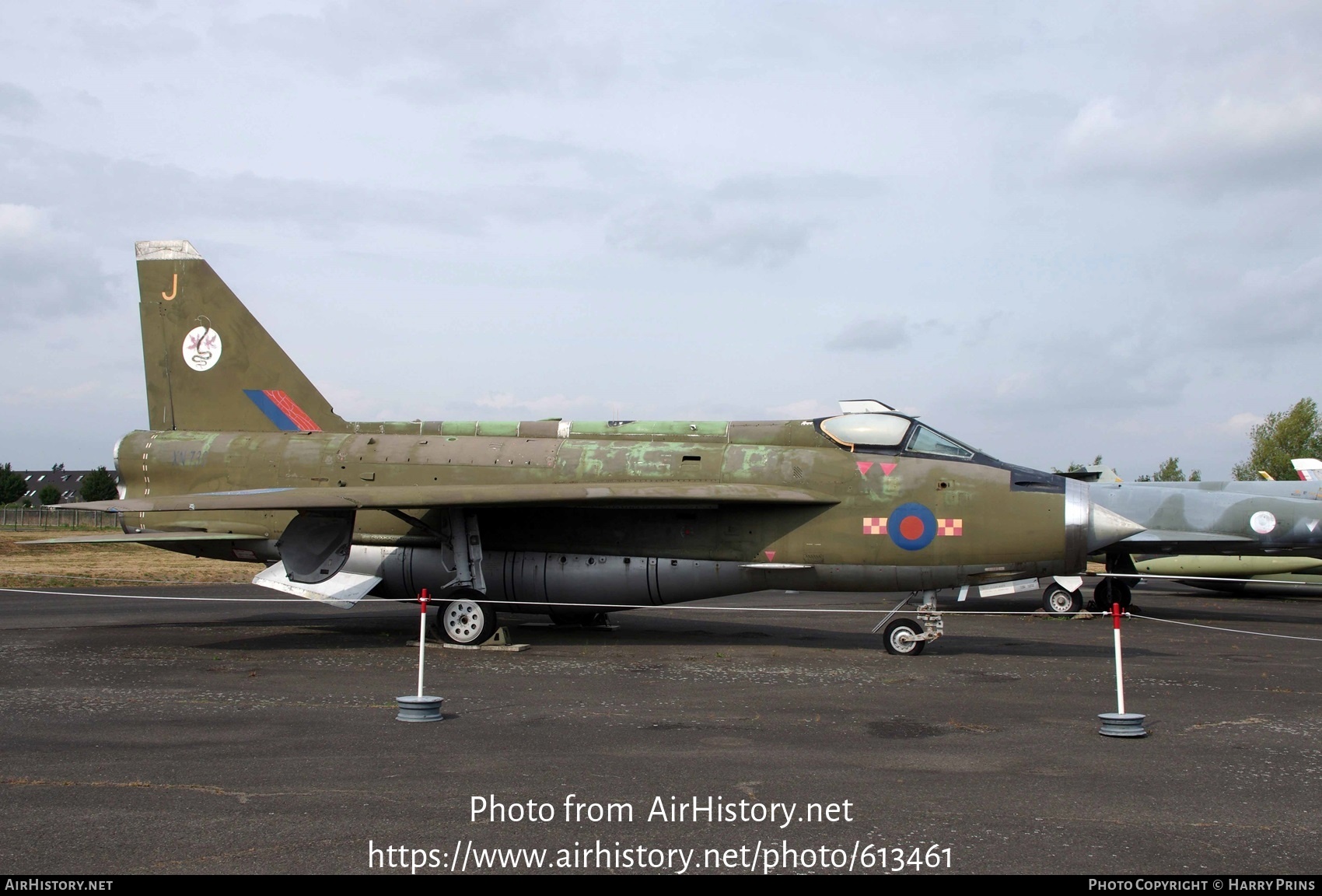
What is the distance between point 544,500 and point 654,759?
5.59m

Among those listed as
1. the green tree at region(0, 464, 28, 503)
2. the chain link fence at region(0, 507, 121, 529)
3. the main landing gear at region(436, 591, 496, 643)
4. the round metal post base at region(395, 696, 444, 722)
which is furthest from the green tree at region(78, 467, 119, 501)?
the round metal post base at region(395, 696, 444, 722)

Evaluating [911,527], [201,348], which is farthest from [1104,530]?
[201,348]

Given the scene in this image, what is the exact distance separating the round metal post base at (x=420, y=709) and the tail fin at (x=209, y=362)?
795cm

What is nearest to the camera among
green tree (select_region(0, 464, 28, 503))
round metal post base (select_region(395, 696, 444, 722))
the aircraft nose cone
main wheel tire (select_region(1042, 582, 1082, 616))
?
round metal post base (select_region(395, 696, 444, 722))

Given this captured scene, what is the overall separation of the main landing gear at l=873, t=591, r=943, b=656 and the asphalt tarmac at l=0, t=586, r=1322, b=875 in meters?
0.24

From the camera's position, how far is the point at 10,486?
94.5 metres

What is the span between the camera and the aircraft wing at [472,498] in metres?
11.9

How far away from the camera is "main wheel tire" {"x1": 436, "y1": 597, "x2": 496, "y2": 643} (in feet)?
42.0

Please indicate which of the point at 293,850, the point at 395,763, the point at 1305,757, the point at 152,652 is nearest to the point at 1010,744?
the point at 1305,757

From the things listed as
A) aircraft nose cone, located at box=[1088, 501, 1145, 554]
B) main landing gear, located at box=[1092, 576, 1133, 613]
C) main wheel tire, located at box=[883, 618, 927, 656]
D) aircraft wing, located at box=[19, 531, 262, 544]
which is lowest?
main landing gear, located at box=[1092, 576, 1133, 613]

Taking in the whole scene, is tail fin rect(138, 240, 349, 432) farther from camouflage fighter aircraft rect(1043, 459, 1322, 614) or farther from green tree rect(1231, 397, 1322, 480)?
green tree rect(1231, 397, 1322, 480)

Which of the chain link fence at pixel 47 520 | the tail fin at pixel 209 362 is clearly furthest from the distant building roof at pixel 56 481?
the tail fin at pixel 209 362

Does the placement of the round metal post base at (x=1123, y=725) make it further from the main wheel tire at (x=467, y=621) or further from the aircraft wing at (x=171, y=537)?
the aircraft wing at (x=171, y=537)

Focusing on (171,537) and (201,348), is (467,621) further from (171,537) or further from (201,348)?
(201,348)
